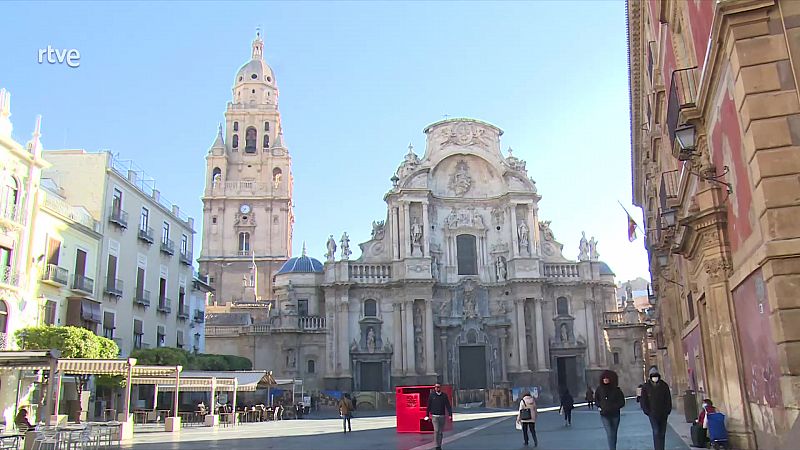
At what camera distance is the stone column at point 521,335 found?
4531 centimetres

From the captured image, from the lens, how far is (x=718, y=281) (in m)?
12.7

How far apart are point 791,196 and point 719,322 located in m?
4.92

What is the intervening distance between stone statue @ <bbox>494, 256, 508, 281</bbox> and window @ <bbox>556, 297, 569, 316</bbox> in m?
4.37

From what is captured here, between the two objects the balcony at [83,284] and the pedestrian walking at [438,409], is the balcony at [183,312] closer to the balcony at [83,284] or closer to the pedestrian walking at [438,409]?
the balcony at [83,284]

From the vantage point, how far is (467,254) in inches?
1905

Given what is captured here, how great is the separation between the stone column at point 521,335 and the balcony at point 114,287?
26.0 m

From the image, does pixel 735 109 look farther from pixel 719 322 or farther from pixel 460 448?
pixel 460 448

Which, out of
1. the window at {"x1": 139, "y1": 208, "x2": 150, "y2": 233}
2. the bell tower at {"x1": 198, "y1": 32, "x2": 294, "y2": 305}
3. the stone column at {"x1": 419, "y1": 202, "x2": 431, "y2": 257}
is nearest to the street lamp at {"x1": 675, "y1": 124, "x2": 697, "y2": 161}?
the window at {"x1": 139, "y1": 208, "x2": 150, "y2": 233}

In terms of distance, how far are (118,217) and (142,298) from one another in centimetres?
437

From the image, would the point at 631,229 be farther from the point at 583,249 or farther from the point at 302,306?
the point at 302,306

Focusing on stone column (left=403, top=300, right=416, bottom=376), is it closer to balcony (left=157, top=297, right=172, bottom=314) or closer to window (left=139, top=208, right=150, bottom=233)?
balcony (left=157, top=297, right=172, bottom=314)

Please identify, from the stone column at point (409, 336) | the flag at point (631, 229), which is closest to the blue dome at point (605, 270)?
the stone column at point (409, 336)

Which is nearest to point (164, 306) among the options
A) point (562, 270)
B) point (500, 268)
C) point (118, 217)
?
point (118, 217)

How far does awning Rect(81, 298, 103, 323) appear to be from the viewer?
92.4 ft
